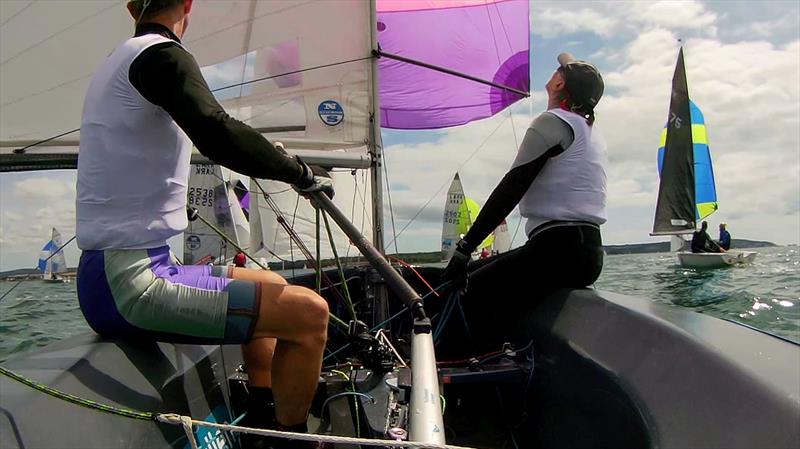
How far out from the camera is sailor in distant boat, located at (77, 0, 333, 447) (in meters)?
1.43


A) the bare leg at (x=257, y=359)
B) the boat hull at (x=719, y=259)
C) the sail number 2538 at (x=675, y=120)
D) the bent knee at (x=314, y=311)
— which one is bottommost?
the boat hull at (x=719, y=259)

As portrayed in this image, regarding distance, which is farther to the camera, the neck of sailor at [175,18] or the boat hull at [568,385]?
the neck of sailor at [175,18]

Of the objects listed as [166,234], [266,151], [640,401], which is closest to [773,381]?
[640,401]

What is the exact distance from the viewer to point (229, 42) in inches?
143

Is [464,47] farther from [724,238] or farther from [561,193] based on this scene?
[724,238]

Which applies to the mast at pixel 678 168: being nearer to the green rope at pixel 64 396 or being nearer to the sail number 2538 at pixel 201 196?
the sail number 2538 at pixel 201 196

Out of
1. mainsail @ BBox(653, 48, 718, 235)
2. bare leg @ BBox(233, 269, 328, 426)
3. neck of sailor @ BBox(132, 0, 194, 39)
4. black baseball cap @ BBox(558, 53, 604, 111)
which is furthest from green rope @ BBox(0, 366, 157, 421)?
mainsail @ BBox(653, 48, 718, 235)

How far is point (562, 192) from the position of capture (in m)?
2.41

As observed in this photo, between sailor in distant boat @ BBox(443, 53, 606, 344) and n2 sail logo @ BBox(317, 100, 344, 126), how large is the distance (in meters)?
1.70

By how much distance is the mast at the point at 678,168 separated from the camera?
74.6 ft

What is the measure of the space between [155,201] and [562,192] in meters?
1.68

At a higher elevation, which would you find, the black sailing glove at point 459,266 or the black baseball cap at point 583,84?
the black baseball cap at point 583,84

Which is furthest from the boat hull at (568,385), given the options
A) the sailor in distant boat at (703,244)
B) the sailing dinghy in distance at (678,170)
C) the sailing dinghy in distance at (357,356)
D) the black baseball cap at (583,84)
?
the sailing dinghy in distance at (678,170)

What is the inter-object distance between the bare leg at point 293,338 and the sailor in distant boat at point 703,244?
75.6 ft
